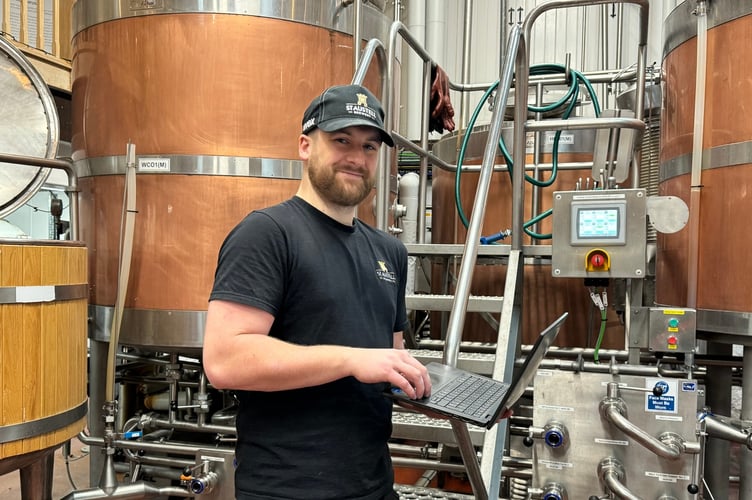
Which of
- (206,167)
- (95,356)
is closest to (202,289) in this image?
(206,167)

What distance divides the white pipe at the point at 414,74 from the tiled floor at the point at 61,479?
4071 mm

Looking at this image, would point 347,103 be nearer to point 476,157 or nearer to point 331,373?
point 331,373

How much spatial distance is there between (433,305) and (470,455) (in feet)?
2.82

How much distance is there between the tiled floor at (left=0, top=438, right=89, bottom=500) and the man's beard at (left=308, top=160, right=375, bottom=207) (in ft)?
9.26

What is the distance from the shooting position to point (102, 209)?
2.57 metres

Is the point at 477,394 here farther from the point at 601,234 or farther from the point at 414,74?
the point at 414,74

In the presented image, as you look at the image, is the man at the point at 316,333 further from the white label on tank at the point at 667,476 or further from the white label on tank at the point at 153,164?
Answer: the white label on tank at the point at 153,164

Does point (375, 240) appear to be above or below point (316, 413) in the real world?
above

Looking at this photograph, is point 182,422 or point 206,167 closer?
point 206,167

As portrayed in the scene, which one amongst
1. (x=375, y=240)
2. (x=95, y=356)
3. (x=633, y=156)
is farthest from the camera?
(x=95, y=356)

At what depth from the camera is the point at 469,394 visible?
1.21 metres

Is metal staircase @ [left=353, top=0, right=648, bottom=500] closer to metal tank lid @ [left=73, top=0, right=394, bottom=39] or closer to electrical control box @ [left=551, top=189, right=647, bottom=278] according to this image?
electrical control box @ [left=551, top=189, right=647, bottom=278]

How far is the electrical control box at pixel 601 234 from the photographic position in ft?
6.36

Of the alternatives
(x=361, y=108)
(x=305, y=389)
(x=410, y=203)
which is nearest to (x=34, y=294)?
(x=305, y=389)
